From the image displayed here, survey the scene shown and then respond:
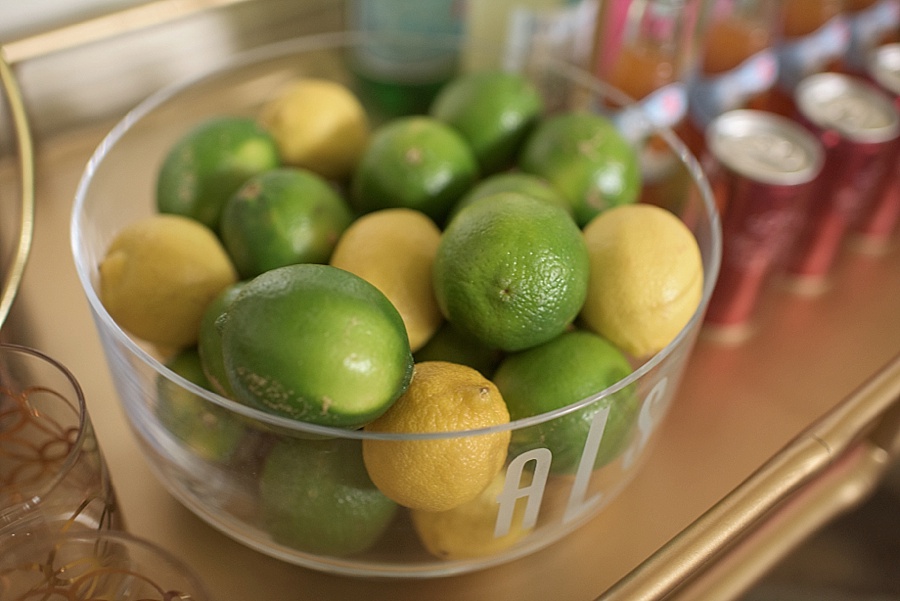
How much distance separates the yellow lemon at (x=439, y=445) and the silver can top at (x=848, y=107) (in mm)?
452

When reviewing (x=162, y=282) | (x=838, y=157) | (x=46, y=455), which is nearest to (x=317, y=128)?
(x=162, y=282)

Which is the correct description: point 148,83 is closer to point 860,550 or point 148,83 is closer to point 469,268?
point 469,268

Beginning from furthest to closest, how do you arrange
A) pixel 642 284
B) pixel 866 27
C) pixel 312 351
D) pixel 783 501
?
pixel 866 27, pixel 783 501, pixel 642 284, pixel 312 351

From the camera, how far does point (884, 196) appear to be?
29.9 inches

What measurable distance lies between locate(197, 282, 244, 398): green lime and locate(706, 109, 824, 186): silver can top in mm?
410

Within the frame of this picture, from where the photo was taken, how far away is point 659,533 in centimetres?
54

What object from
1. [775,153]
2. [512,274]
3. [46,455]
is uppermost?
[775,153]

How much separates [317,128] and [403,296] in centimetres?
21

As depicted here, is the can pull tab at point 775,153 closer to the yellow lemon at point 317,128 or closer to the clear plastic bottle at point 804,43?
the clear plastic bottle at point 804,43

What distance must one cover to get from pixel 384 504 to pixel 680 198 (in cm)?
36

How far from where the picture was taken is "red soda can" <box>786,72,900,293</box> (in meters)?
0.71

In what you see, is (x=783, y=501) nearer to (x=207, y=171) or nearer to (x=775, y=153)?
(x=775, y=153)

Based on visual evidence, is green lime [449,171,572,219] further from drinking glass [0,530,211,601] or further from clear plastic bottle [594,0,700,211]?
→ drinking glass [0,530,211,601]

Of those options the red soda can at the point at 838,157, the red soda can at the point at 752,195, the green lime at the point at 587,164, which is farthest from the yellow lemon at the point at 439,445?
the red soda can at the point at 838,157
